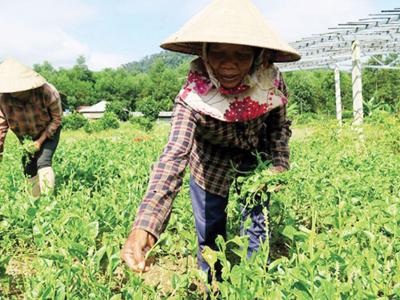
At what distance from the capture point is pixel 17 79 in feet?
11.8

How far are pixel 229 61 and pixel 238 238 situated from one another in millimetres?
662

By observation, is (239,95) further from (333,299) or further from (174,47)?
(333,299)

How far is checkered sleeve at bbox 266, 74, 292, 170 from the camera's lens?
217 centimetres

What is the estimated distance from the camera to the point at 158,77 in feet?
221

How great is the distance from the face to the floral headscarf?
0.03 metres

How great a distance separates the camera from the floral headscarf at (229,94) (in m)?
1.87

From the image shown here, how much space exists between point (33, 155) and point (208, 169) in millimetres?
1977

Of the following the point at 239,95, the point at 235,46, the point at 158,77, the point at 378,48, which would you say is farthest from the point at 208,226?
the point at 158,77

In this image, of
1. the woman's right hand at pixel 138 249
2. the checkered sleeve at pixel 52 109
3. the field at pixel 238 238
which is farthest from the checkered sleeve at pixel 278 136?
the checkered sleeve at pixel 52 109

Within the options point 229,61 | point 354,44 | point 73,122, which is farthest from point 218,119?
point 73,122

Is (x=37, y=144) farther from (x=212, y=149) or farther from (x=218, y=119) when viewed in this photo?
(x=218, y=119)

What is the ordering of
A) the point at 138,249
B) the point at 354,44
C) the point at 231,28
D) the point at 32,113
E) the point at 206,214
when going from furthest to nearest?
the point at 354,44 → the point at 32,113 → the point at 206,214 → the point at 231,28 → the point at 138,249

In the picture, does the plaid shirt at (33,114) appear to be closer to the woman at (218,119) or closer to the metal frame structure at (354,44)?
the woman at (218,119)

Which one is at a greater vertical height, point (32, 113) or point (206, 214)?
point (32, 113)
